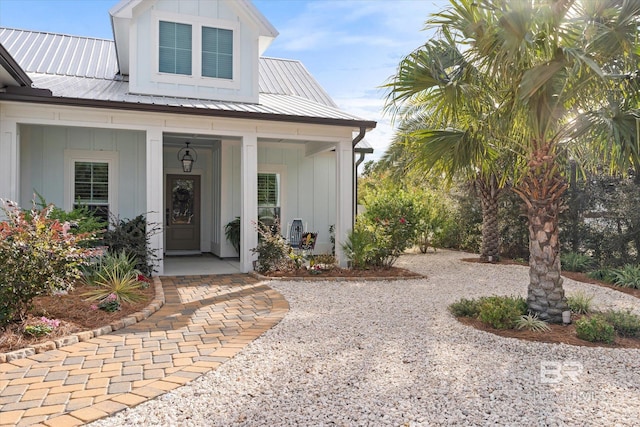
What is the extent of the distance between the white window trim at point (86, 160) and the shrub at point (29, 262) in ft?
17.5

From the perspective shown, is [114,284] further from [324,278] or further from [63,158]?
[63,158]

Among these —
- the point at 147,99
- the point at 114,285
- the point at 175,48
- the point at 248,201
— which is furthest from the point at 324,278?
the point at 175,48

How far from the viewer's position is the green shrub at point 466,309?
600cm

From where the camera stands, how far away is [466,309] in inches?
239

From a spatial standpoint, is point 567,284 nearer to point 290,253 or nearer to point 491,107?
point 491,107

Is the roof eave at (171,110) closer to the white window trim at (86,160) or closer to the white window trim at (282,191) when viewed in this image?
the white window trim at (86,160)

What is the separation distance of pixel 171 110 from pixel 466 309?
6.36 metres

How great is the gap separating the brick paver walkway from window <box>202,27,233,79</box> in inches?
234

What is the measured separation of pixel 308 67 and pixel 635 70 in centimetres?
1191

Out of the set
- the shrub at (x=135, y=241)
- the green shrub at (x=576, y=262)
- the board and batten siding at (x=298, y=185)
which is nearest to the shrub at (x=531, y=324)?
the green shrub at (x=576, y=262)

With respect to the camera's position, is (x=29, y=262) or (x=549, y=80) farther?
(x=549, y=80)

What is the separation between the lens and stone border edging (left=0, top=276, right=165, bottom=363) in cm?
415

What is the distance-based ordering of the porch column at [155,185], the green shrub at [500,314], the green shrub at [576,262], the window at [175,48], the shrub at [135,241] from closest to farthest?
the green shrub at [500,314]
the shrub at [135,241]
the porch column at [155,185]
the window at [175,48]
the green shrub at [576,262]

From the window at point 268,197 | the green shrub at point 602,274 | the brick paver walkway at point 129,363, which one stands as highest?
the window at point 268,197
